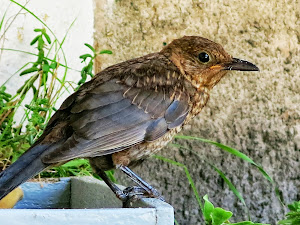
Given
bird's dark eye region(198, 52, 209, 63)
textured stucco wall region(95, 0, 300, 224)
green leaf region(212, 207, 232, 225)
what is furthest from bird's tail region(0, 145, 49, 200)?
textured stucco wall region(95, 0, 300, 224)

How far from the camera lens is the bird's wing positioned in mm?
1643

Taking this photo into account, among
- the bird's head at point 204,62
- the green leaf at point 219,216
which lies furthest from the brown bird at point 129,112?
the green leaf at point 219,216

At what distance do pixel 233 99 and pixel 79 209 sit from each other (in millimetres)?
1673

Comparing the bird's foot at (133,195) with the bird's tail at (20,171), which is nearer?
the bird's tail at (20,171)

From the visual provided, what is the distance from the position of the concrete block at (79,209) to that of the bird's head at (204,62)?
1.58 ft

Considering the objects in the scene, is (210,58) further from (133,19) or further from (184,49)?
(133,19)

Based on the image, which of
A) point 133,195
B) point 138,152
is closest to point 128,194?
point 133,195

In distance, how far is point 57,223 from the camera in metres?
1.30

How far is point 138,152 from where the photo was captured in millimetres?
1789

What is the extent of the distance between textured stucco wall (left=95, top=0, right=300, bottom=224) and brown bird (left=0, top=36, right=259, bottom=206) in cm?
83

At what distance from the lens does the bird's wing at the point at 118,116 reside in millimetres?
1643

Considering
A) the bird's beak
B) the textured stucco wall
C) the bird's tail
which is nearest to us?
the bird's tail

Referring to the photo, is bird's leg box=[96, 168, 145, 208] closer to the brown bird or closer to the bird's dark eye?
the brown bird

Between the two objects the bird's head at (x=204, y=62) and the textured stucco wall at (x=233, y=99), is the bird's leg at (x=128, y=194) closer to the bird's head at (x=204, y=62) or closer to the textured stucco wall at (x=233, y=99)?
the bird's head at (x=204, y=62)
